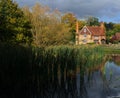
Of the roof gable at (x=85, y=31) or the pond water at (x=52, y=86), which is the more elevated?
the roof gable at (x=85, y=31)

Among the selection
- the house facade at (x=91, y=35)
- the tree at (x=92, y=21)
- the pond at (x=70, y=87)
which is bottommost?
the pond at (x=70, y=87)

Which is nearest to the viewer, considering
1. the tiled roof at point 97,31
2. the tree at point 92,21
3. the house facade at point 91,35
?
the house facade at point 91,35

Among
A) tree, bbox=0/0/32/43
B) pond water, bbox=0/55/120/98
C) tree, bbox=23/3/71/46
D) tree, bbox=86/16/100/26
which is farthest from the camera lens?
tree, bbox=86/16/100/26

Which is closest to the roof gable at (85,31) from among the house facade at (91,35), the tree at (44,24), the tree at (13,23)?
the house facade at (91,35)

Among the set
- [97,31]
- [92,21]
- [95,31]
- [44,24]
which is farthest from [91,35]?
[44,24]

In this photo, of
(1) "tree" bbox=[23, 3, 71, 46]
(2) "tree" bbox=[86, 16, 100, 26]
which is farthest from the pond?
(2) "tree" bbox=[86, 16, 100, 26]

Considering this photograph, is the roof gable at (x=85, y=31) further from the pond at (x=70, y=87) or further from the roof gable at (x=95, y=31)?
the pond at (x=70, y=87)

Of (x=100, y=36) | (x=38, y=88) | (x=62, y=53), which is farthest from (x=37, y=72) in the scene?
(x=100, y=36)

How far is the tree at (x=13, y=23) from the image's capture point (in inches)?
1065

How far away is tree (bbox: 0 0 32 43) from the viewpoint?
27.1 m

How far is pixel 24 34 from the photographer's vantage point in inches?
1166

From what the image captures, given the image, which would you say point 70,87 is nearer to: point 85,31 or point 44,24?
point 44,24

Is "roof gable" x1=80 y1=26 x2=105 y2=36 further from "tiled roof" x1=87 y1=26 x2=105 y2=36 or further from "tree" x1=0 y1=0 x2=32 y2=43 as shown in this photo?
"tree" x1=0 y1=0 x2=32 y2=43

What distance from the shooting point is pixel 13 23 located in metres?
28.6
